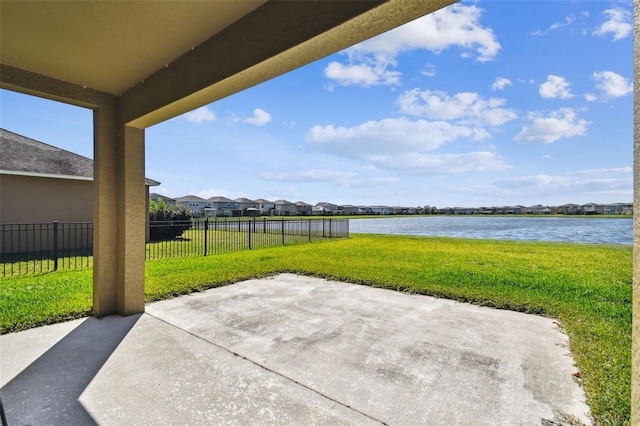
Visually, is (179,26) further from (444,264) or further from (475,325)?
(444,264)

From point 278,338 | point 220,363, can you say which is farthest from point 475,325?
point 220,363

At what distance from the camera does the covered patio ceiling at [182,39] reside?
84.3 inches

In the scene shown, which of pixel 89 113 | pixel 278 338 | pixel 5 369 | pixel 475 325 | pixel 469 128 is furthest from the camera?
pixel 469 128

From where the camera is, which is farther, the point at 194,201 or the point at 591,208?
the point at 591,208

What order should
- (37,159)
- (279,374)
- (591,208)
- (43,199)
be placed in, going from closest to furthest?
1. (279,374)
2. (43,199)
3. (37,159)
4. (591,208)

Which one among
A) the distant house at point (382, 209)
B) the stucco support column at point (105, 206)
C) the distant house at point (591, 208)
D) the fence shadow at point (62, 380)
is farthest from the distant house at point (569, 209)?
the fence shadow at point (62, 380)

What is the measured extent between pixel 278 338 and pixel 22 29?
3979mm

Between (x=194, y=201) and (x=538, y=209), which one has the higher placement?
(x=194, y=201)

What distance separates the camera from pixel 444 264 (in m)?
8.80

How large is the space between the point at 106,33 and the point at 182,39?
65cm

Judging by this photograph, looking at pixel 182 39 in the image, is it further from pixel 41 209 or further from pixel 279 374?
pixel 41 209

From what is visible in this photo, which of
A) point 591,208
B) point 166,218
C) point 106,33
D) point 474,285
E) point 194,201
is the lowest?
point 474,285

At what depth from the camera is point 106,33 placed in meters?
2.87

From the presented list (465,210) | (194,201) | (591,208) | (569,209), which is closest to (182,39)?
(194,201)
